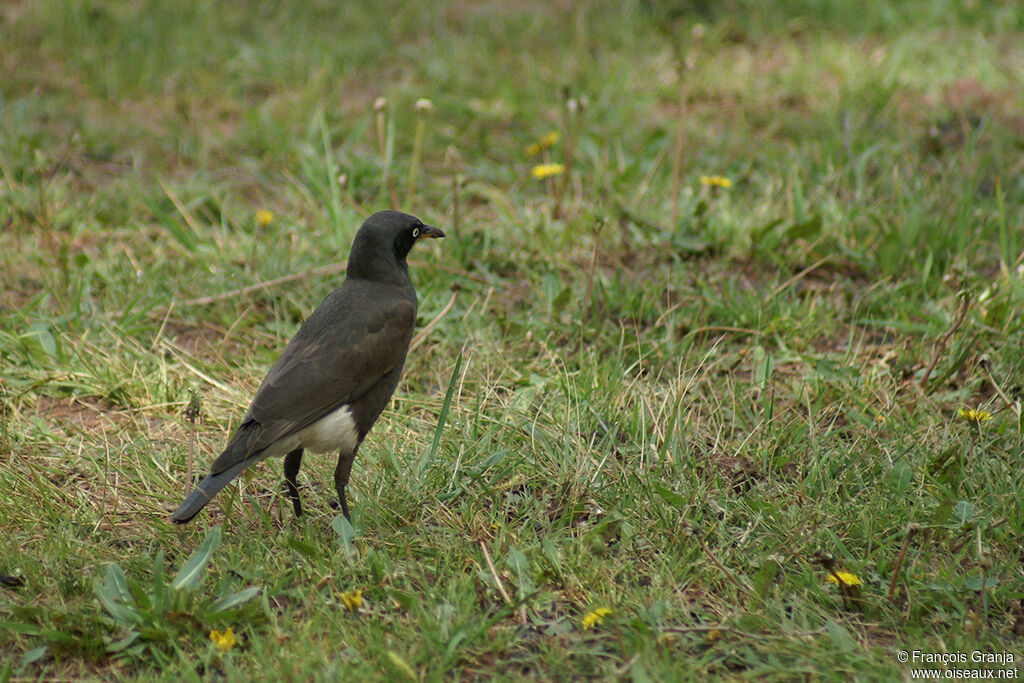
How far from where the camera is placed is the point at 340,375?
348 centimetres

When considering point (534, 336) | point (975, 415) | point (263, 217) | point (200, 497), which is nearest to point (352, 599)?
point (200, 497)

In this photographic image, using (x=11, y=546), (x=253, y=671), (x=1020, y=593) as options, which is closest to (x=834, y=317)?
(x=1020, y=593)

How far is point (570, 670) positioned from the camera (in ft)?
9.16

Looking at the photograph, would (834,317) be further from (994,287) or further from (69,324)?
(69,324)

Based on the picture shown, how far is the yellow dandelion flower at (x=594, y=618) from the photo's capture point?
292cm

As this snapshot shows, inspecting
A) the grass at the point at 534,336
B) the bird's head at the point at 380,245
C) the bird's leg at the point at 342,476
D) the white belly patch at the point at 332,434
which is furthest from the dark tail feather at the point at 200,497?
the bird's head at the point at 380,245

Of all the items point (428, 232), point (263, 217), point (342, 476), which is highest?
point (428, 232)

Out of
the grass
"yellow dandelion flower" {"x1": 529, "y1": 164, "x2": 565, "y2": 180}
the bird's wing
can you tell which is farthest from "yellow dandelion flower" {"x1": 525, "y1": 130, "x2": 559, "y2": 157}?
the bird's wing

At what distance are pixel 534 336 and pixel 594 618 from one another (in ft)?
6.28

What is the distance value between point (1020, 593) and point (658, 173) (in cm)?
357

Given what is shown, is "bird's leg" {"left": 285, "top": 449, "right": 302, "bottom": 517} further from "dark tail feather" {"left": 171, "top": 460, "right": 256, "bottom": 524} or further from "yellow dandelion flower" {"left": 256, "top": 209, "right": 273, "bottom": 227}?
"yellow dandelion flower" {"left": 256, "top": 209, "right": 273, "bottom": 227}

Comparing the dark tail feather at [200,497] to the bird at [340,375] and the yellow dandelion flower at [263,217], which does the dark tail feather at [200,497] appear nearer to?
the bird at [340,375]

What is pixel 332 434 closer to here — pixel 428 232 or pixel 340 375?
pixel 340 375

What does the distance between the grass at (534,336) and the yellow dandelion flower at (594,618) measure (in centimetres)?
2
